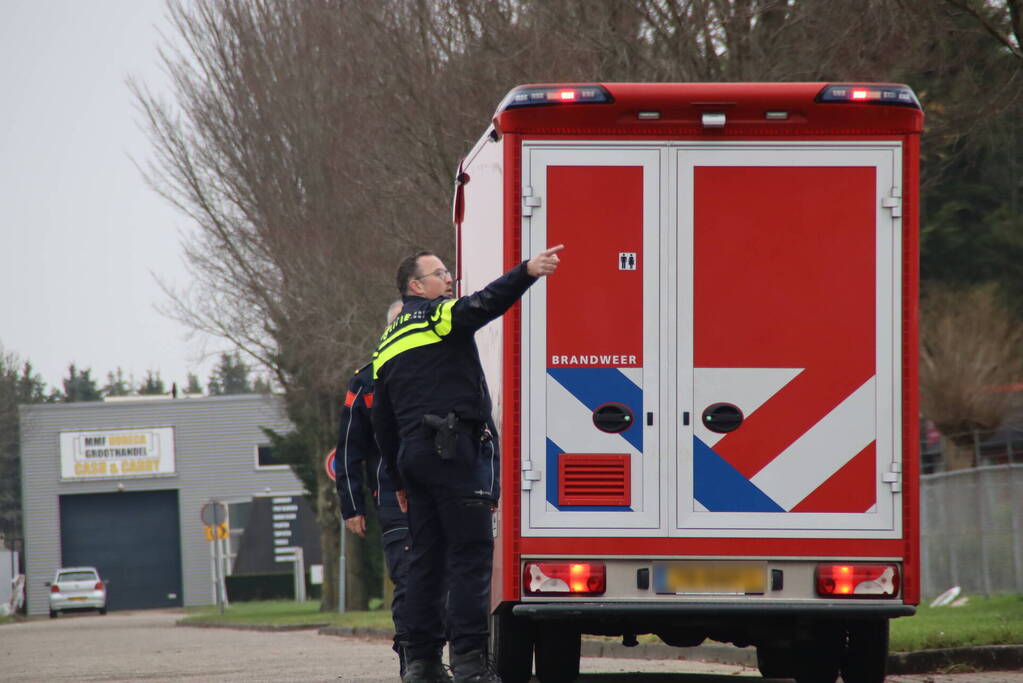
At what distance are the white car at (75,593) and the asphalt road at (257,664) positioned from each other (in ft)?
99.4

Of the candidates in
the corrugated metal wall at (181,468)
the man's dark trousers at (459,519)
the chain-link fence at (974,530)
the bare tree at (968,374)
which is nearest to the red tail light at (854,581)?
the man's dark trousers at (459,519)

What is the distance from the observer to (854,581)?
774 cm

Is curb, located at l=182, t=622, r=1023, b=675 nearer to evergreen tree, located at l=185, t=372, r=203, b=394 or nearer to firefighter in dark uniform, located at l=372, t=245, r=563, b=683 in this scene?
firefighter in dark uniform, located at l=372, t=245, r=563, b=683

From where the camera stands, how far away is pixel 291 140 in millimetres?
26766

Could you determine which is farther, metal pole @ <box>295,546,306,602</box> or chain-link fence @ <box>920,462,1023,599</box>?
metal pole @ <box>295,546,306,602</box>

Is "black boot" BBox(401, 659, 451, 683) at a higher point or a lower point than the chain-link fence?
higher

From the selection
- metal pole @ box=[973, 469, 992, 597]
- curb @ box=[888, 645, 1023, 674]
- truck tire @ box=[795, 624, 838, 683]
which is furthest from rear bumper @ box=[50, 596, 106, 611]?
truck tire @ box=[795, 624, 838, 683]

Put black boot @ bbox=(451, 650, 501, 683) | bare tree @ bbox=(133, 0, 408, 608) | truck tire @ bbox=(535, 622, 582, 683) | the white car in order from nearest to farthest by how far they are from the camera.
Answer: black boot @ bbox=(451, 650, 501, 683)
truck tire @ bbox=(535, 622, 582, 683)
bare tree @ bbox=(133, 0, 408, 608)
the white car

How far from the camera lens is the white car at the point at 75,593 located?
173 ft

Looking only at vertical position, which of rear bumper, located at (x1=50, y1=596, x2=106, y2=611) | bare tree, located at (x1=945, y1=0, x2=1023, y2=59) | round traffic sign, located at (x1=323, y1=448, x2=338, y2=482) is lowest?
rear bumper, located at (x1=50, y1=596, x2=106, y2=611)

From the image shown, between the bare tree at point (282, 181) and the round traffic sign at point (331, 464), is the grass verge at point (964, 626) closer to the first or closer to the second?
the round traffic sign at point (331, 464)

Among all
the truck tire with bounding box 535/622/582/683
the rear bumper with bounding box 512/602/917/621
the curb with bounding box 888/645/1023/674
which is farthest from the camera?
the curb with bounding box 888/645/1023/674

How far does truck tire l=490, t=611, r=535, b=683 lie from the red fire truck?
2.29 feet

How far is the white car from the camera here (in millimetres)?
52781
